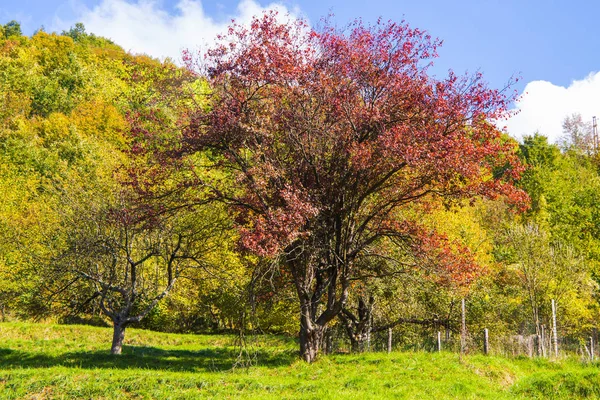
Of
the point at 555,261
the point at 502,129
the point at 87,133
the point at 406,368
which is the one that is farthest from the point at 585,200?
the point at 87,133

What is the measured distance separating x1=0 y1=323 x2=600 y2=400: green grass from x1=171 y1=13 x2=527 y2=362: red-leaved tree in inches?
98.9

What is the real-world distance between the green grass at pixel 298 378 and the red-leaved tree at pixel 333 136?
8.24 feet

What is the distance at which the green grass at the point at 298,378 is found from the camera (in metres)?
12.2

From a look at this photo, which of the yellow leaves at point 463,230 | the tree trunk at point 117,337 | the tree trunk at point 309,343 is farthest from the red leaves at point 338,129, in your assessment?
the yellow leaves at point 463,230

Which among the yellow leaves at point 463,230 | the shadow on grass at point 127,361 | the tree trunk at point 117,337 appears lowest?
the shadow on grass at point 127,361

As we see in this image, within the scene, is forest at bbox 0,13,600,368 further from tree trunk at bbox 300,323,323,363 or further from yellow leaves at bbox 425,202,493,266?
yellow leaves at bbox 425,202,493,266

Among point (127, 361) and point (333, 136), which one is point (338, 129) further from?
point (127, 361)

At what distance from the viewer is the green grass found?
12.2 m

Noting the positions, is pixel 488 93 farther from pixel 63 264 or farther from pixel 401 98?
pixel 63 264

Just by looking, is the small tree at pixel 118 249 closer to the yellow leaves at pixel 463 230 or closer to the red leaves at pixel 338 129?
the red leaves at pixel 338 129

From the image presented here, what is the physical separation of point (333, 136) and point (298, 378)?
707cm

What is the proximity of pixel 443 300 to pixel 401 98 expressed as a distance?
464 inches

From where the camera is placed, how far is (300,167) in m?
16.4

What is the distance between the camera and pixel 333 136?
15664 millimetres
